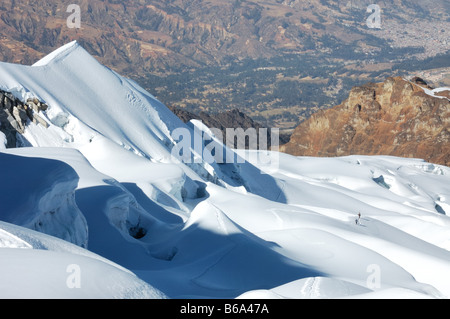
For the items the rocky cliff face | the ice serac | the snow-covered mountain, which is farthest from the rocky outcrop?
the rocky cliff face

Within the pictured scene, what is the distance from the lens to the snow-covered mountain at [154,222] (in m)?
8.52

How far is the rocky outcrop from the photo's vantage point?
20219 millimetres

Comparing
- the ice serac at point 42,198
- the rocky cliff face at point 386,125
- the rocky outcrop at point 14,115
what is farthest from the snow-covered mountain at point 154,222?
the rocky cliff face at point 386,125

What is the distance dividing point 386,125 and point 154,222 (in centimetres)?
5050

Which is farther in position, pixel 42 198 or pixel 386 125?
pixel 386 125

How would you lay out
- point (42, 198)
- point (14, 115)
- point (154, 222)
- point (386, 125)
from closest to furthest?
point (42, 198), point (154, 222), point (14, 115), point (386, 125)

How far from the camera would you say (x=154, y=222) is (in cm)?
1639

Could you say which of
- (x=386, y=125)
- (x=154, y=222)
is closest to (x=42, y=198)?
(x=154, y=222)

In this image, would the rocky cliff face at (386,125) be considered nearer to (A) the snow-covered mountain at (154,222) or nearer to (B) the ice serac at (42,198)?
(A) the snow-covered mountain at (154,222)

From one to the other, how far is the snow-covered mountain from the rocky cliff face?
31879 mm

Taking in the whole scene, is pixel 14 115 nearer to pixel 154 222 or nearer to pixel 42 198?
pixel 154 222

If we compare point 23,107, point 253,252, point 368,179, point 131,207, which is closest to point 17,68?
point 23,107

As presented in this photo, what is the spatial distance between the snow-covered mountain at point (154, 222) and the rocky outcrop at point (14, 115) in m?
0.27

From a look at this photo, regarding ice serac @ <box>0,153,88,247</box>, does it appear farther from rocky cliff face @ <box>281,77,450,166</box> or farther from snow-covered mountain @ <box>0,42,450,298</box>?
rocky cliff face @ <box>281,77,450,166</box>
